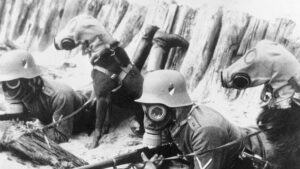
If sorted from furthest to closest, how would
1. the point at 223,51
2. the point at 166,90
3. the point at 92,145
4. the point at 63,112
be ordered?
the point at 63,112
the point at 92,145
the point at 223,51
the point at 166,90

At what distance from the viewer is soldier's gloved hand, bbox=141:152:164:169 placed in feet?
9.70

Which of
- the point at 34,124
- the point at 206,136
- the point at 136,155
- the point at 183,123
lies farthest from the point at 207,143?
the point at 34,124

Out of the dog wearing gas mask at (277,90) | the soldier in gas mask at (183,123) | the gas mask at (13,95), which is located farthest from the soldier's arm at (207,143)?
the gas mask at (13,95)

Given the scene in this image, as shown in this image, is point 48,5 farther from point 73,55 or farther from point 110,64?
point 110,64

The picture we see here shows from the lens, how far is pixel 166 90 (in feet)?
9.65

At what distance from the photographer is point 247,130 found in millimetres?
3107

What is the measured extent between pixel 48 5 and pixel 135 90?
32.2 inches

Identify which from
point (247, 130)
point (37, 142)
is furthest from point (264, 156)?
point (37, 142)

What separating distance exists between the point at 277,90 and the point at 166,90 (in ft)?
1.65

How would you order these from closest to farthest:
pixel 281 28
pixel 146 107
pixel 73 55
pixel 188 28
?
1. pixel 146 107
2. pixel 281 28
3. pixel 188 28
4. pixel 73 55

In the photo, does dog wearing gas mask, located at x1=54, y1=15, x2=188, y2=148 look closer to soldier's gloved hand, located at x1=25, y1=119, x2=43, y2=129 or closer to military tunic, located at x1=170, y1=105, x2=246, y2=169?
soldier's gloved hand, located at x1=25, y1=119, x2=43, y2=129

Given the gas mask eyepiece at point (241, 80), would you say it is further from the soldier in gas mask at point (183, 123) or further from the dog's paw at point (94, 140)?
the dog's paw at point (94, 140)

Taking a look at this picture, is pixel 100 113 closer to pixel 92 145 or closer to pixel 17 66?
pixel 92 145

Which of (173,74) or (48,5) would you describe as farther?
(48,5)
